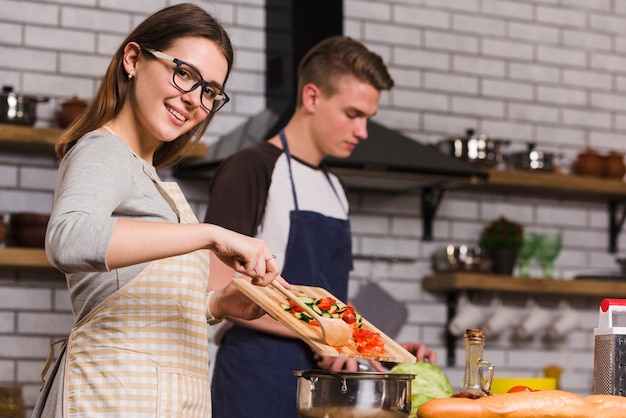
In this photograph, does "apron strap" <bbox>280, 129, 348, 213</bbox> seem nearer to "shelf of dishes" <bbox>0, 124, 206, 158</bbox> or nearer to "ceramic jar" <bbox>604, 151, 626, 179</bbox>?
"shelf of dishes" <bbox>0, 124, 206, 158</bbox>

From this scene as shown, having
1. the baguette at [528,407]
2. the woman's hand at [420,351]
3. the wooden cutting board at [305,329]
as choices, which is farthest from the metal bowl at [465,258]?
the baguette at [528,407]

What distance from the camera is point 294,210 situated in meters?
3.14

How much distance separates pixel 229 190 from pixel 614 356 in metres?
1.25

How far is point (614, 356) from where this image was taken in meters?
2.23

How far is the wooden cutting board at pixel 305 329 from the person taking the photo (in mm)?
1956

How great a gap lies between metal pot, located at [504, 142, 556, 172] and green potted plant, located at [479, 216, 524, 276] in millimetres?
320

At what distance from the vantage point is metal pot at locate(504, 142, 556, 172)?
5.41 m

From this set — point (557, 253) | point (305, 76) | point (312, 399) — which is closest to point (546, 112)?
point (557, 253)

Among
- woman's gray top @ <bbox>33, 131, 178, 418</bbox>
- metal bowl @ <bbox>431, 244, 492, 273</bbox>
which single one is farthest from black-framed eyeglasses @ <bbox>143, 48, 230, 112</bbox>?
metal bowl @ <bbox>431, 244, 492, 273</bbox>

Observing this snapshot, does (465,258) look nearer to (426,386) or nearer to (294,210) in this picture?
(294,210)

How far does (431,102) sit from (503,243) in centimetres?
88

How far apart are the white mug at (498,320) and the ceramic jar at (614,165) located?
989 mm

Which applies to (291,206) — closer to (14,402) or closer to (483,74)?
(14,402)

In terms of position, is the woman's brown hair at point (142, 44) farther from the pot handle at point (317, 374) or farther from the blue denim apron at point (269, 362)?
the blue denim apron at point (269, 362)
